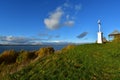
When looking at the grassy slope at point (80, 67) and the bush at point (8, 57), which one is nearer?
the grassy slope at point (80, 67)

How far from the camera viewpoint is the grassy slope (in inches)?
784

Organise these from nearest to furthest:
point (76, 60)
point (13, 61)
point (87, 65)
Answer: point (87, 65) → point (76, 60) → point (13, 61)

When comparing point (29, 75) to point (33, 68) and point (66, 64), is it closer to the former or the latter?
point (33, 68)

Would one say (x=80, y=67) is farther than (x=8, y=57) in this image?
No

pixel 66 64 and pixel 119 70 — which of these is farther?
pixel 66 64

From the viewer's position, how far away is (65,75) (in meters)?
20.1

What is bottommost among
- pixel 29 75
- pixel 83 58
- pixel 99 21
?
pixel 29 75

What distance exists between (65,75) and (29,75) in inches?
142

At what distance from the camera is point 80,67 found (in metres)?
22.2

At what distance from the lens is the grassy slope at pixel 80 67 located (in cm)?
1992

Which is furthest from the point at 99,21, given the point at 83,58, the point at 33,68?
the point at 33,68

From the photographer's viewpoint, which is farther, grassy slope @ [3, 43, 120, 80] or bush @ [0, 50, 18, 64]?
bush @ [0, 50, 18, 64]

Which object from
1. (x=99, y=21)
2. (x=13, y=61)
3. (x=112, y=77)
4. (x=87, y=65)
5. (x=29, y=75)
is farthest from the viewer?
(x=13, y=61)

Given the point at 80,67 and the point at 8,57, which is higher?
the point at 8,57
